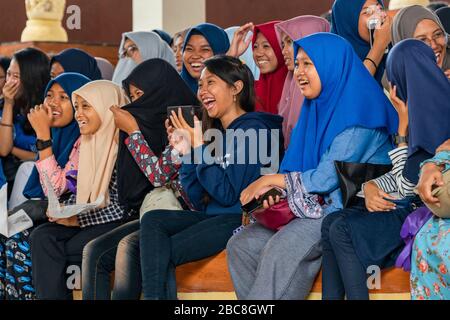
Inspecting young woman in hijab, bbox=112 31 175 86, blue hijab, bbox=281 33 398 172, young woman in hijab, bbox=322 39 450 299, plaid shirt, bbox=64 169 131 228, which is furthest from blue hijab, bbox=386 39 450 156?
young woman in hijab, bbox=112 31 175 86

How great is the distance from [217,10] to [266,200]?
453cm

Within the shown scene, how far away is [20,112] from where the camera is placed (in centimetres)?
503

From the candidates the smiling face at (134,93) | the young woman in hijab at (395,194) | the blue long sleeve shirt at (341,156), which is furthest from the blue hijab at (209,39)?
the young woman in hijab at (395,194)

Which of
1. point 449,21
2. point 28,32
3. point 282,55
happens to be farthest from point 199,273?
point 28,32

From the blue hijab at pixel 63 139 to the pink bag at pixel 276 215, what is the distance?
134 centimetres

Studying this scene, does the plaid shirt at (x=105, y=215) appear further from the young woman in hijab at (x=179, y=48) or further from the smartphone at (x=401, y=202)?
the smartphone at (x=401, y=202)

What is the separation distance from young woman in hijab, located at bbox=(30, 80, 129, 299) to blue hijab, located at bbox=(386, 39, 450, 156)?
1468 mm

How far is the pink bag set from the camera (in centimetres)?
345

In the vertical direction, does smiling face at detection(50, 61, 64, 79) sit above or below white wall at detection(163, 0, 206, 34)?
below

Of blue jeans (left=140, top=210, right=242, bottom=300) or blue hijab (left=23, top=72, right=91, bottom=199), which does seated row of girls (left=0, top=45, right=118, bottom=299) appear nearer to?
blue hijab (left=23, top=72, right=91, bottom=199)

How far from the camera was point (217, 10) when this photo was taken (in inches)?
307

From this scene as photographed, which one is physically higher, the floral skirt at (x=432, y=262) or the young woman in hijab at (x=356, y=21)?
the young woman in hijab at (x=356, y=21)

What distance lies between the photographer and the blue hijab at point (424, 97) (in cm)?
322

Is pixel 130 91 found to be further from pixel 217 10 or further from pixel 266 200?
pixel 217 10
